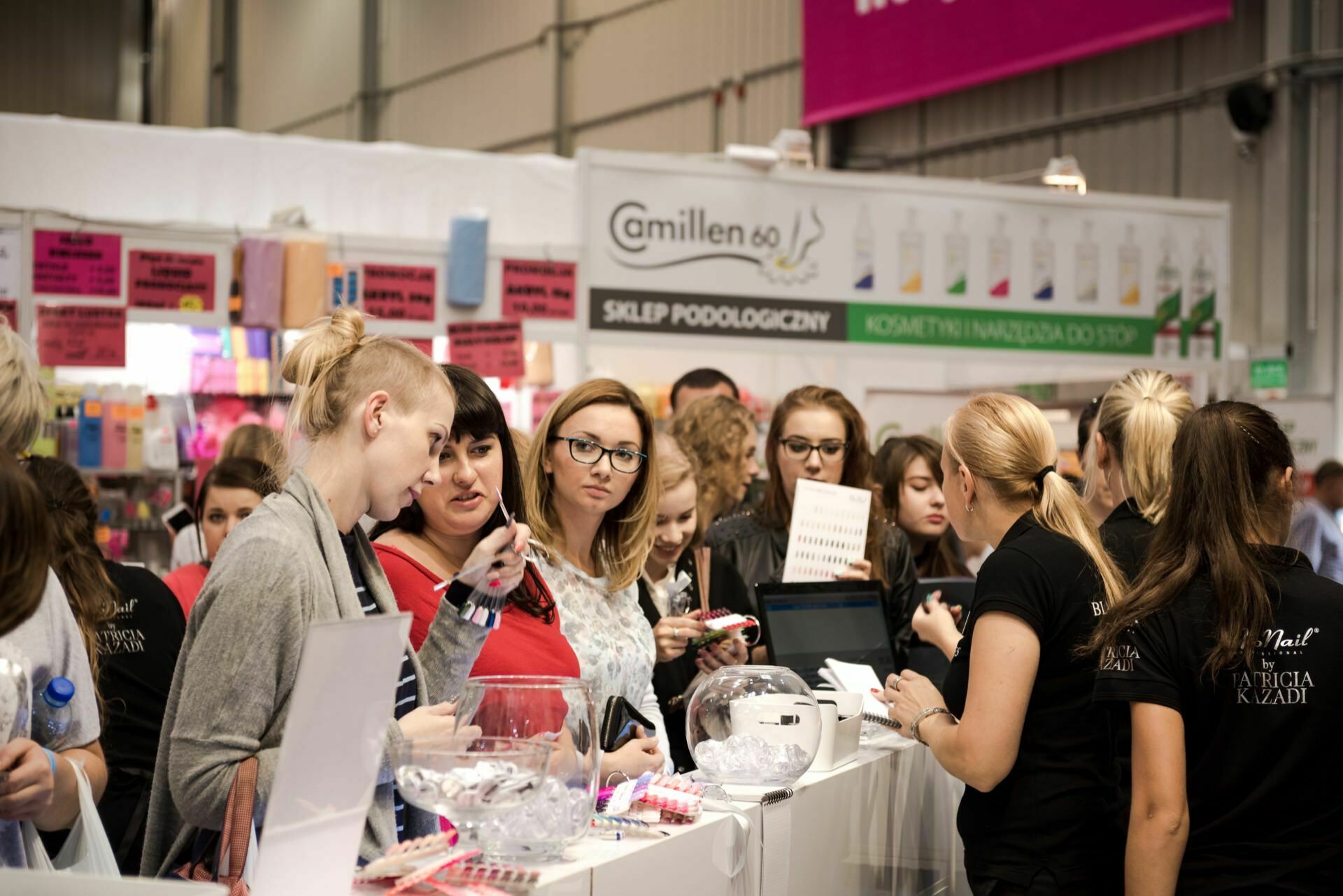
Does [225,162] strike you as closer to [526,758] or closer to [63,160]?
[63,160]

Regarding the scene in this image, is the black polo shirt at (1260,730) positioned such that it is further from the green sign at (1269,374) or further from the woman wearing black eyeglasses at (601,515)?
the green sign at (1269,374)

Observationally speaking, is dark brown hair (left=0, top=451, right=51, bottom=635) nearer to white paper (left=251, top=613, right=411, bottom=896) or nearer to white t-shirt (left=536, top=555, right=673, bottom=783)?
white paper (left=251, top=613, right=411, bottom=896)

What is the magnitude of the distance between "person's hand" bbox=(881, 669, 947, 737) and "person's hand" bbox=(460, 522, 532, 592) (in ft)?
2.78

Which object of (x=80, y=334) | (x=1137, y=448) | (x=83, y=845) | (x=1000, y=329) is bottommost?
(x=83, y=845)

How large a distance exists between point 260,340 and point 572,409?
3.65m

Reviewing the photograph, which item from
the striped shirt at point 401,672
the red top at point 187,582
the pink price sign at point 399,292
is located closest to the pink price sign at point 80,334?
the pink price sign at point 399,292

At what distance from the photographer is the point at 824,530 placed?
3352 mm

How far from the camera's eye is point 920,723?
2.29m

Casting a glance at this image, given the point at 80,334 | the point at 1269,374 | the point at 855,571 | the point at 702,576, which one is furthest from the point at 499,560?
the point at 1269,374

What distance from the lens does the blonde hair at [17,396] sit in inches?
70.9

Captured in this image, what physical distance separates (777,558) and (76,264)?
307 cm

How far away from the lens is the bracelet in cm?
227

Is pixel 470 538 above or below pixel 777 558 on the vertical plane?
above

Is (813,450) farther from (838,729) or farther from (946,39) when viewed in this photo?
(946,39)
